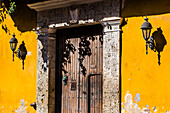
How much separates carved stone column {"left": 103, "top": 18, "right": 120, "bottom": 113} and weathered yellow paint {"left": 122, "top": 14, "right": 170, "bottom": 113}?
13cm

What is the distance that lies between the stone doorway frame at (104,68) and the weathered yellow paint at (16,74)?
0.24 metres

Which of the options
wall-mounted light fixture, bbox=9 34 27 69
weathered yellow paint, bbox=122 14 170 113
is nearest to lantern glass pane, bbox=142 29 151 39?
weathered yellow paint, bbox=122 14 170 113

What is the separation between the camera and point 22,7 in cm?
729

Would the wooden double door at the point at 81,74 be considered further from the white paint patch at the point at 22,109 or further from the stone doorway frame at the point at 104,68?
the white paint patch at the point at 22,109

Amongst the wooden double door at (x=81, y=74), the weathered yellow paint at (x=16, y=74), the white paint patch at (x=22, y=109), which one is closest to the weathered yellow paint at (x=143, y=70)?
the wooden double door at (x=81, y=74)

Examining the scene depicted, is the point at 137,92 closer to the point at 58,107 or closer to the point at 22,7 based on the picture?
the point at 58,107

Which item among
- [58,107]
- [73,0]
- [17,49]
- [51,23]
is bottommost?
[58,107]

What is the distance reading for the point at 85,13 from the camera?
628cm

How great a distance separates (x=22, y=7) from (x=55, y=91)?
2.16 m

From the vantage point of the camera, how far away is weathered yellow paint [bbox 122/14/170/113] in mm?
5148

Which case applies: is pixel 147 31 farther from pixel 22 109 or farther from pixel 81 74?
pixel 22 109

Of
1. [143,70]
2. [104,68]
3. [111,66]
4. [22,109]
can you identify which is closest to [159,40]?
[143,70]

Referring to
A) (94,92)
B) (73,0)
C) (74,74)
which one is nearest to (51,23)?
(73,0)

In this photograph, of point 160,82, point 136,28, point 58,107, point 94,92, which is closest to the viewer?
point 160,82
